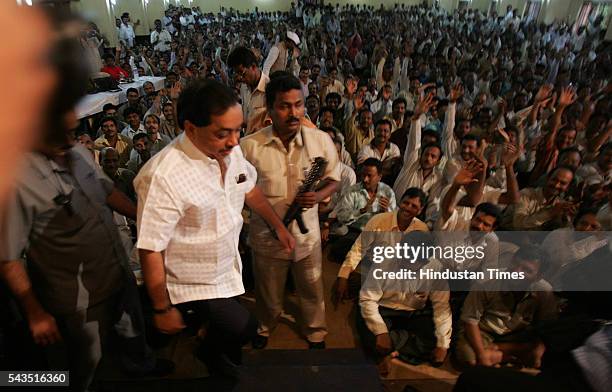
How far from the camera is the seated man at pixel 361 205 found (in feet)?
11.4

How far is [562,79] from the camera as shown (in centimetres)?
706

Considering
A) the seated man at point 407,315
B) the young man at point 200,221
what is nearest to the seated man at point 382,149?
the seated man at point 407,315

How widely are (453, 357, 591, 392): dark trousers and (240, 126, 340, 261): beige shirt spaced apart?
1045 mm

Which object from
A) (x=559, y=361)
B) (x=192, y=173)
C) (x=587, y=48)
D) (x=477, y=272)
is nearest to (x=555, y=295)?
(x=477, y=272)

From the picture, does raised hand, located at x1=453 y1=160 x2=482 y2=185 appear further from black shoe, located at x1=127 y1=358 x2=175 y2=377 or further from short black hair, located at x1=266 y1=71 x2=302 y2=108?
black shoe, located at x1=127 y1=358 x2=175 y2=377

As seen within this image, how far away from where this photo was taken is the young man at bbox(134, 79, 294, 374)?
1362 millimetres

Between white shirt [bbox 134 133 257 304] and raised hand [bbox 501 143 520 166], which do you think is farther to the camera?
raised hand [bbox 501 143 520 166]

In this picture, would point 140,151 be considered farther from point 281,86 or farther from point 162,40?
point 162,40

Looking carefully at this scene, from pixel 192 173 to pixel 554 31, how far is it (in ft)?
50.2

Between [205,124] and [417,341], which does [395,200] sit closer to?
[417,341]

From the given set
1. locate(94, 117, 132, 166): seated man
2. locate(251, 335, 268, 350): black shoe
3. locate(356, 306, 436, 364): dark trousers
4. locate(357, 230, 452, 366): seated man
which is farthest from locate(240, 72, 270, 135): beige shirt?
locate(94, 117, 132, 166): seated man

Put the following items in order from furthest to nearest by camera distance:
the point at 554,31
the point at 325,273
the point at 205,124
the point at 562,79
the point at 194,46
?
1. the point at 554,31
2. the point at 194,46
3. the point at 562,79
4. the point at 325,273
5. the point at 205,124

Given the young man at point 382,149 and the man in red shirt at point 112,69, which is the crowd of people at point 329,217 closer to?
the young man at point 382,149

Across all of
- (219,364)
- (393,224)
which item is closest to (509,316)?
(393,224)
